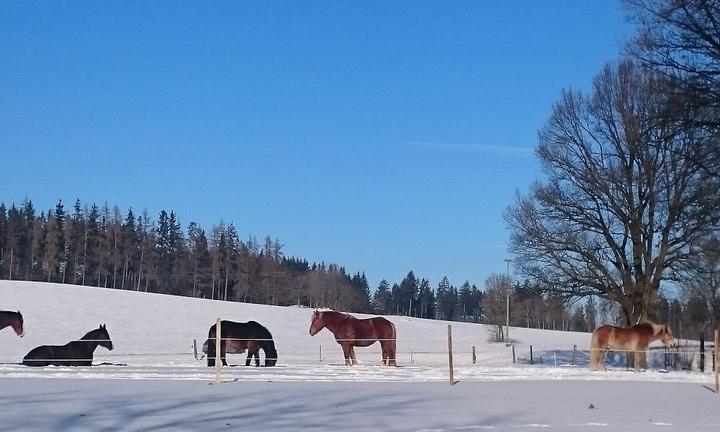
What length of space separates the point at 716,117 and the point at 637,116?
14.5 m

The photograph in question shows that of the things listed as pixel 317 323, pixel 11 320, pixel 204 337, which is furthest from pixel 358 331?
pixel 204 337

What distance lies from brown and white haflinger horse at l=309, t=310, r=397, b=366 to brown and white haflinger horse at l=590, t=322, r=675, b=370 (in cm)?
564

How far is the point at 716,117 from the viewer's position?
420 inches

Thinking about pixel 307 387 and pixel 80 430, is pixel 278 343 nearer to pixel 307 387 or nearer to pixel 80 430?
pixel 307 387

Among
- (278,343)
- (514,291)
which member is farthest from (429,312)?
(514,291)

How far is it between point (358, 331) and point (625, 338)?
7.50m

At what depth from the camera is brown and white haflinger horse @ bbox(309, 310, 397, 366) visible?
2408cm

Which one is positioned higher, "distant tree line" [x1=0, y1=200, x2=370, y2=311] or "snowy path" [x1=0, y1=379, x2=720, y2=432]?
"distant tree line" [x1=0, y1=200, x2=370, y2=311]

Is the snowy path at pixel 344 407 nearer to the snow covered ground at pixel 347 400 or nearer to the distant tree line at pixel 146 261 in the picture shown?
the snow covered ground at pixel 347 400

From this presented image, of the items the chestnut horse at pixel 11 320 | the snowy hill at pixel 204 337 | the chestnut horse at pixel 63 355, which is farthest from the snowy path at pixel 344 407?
the chestnut horse at pixel 11 320

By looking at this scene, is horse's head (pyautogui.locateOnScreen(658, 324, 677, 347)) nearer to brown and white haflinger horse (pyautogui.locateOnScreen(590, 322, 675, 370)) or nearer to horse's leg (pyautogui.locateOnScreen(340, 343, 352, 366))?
brown and white haflinger horse (pyautogui.locateOnScreen(590, 322, 675, 370))

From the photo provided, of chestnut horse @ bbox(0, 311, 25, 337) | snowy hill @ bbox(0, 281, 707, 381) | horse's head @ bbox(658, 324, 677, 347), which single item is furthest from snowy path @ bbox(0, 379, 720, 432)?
chestnut horse @ bbox(0, 311, 25, 337)

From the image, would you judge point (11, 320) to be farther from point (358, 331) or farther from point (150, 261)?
point (150, 261)

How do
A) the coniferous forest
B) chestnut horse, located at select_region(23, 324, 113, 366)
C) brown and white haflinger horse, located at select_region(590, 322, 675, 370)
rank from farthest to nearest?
the coniferous forest
brown and white haflinger horse, located at select_region(590, 322, 675, 370)
chestnut horse, located at select_region(23, 324, 113, 366)
